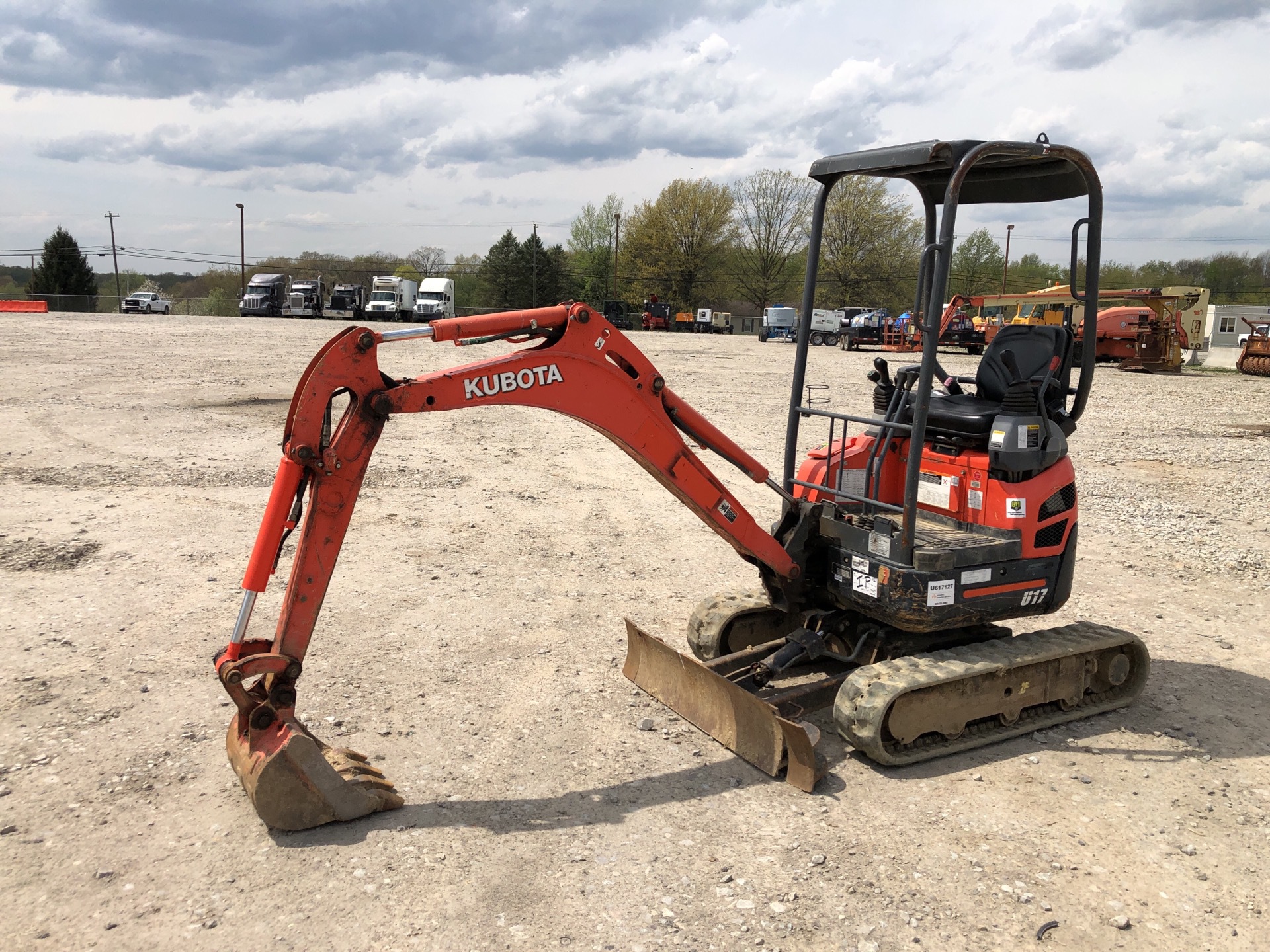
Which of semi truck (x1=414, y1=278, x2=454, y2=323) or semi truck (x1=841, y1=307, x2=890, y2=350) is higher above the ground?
semi truck (x1=414, y1=278, x2=454, y2=323)

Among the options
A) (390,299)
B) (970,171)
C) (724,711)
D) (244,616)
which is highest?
(390,299)

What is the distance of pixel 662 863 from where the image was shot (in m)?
4.25

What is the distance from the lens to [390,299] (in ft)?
166

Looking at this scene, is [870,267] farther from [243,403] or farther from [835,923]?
[835,923]

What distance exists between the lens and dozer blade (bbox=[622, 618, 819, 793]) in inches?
195

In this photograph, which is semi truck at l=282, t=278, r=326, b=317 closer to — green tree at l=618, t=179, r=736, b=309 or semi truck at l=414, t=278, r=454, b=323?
semi truck at l=414, t=278, r=454, b=323

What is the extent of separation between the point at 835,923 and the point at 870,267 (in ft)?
186

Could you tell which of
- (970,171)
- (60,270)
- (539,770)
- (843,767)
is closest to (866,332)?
(970,171)

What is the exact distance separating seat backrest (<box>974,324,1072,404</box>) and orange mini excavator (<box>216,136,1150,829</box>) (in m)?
0.01

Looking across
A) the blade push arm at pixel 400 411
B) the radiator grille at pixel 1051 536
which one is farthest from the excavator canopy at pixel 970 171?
the radiator grille at pixel 1051 536

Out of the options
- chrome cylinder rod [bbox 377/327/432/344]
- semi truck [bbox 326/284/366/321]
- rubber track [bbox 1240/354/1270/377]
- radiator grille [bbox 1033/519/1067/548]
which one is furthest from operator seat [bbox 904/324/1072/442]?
semi truck [bbox 326/284/366/321]

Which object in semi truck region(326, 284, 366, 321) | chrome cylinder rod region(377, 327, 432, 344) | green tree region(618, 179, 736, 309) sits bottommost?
chrome cylinder rod region(377, 327, 432, 344)

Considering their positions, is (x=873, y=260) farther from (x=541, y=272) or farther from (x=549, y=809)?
(x=549, y=809)

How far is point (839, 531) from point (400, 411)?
2.79 m
